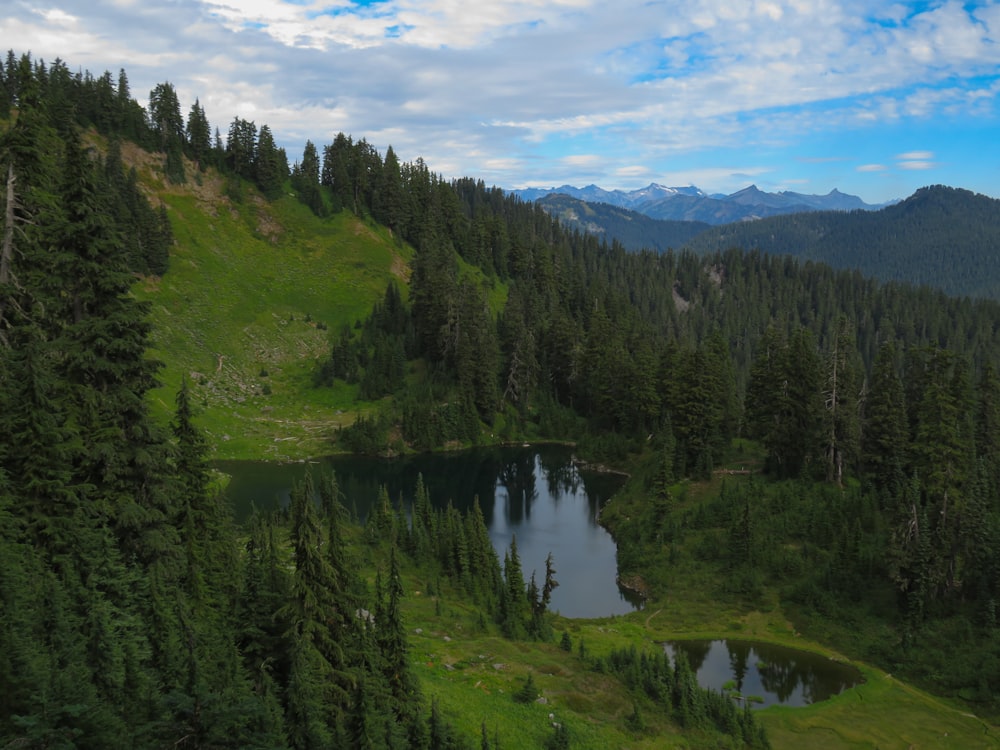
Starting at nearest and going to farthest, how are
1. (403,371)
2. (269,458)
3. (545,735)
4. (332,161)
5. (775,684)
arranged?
(545,735) → (775,684) → (269,458) → (403,371) → (332,161)

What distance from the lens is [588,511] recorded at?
80.6 meters

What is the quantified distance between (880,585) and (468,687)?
117 ft

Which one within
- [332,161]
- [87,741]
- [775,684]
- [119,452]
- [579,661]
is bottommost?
[775,684]

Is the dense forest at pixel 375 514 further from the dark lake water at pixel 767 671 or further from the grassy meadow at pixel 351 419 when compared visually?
the dark lake water at pixel 767 671

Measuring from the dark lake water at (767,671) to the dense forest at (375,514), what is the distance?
4364 mm

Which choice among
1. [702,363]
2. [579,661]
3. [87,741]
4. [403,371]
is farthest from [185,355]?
[87,741]

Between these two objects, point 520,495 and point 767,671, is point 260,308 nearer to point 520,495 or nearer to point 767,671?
point 520,495

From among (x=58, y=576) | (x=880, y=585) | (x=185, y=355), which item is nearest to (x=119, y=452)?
(x=58, y=576)

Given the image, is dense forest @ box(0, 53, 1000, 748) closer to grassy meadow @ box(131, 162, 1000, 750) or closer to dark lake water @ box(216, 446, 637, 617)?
grassy meadow @ box(131, 162, 1000, 750)

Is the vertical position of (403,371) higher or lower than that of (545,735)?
higher

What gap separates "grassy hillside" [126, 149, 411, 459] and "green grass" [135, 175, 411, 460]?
21cm

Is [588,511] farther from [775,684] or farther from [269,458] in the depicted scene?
[269,458]

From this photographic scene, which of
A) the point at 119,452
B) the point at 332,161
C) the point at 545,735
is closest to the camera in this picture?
the point at 119,452

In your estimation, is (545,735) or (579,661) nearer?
(545,735)
